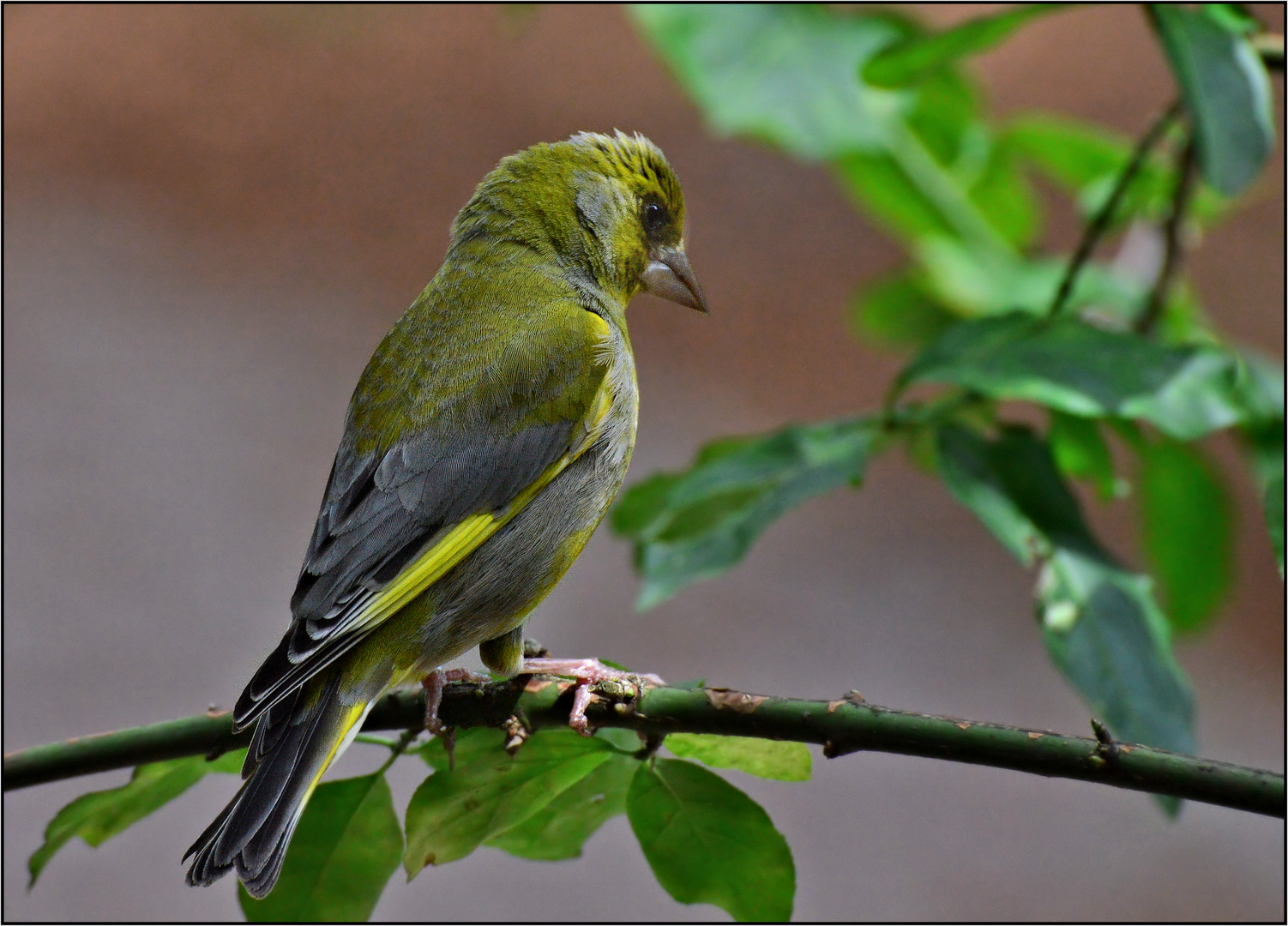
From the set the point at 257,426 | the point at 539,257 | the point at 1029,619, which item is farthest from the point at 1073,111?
the point at 539,257

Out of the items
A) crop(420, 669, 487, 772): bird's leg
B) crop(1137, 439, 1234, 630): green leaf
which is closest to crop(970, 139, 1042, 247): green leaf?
crop(1137, 439, 1234, 630): green leaf

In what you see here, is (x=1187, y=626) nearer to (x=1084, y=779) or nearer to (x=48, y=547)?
(x=1084, y=779)

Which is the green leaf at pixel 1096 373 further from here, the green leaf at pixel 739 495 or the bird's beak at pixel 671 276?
the bird's beak at pixel 671 276

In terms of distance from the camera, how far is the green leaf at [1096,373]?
2229 millimetres

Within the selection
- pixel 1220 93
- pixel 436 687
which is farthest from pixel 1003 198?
pixel 436 687

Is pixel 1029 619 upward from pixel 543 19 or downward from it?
downward

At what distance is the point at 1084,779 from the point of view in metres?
1.34

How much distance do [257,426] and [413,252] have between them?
6.43ft

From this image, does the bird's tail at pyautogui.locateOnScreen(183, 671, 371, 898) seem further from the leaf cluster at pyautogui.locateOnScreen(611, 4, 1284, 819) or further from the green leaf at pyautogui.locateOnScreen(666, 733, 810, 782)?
the leaf cluster at pyautogui.locateOnScreen(611, 4, 1284, 819)

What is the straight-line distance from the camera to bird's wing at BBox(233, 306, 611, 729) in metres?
1.89

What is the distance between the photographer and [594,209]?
7.30 feet

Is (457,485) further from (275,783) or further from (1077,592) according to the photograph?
(1077,592)

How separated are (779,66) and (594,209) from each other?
0.88 meters

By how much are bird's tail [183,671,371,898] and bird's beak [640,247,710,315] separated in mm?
817
